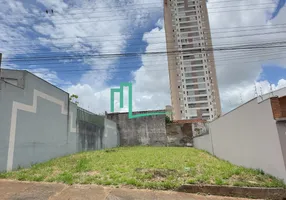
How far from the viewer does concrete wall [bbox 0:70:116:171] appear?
5750mm

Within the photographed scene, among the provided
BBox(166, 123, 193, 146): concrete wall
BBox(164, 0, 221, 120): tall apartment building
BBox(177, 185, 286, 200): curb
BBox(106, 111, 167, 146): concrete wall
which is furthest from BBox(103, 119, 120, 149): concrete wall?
BBox(164, 0, 221, 120): tall apartment building

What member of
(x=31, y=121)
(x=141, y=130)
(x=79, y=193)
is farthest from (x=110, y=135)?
(x=79, y=193)

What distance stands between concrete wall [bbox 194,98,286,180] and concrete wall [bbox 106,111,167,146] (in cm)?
919

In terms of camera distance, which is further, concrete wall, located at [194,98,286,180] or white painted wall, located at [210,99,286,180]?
white painted wall, located at [210,99,286,180]

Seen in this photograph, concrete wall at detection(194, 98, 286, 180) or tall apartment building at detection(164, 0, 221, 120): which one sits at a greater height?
tall apartment building at detection(164, 0, 221, 120)

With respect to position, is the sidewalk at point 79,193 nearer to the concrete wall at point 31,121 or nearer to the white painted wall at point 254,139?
the white painted wall at point 254,139

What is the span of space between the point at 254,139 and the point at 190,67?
4656cm

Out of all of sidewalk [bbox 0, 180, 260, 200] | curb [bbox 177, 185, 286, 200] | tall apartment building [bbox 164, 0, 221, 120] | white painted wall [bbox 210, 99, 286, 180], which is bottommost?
curb [bbox 177, 185, 286, 200]

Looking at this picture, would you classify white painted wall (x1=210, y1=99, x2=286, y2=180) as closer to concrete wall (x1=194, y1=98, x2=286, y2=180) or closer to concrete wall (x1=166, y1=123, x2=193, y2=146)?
concrete wall (x1=194, y1=98, x2=286, y2=180)

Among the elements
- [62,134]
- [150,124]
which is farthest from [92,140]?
[150,124]

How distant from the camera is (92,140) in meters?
12.2

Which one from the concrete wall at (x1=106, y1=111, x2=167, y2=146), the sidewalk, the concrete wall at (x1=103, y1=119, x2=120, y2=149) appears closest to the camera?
the sidewalk

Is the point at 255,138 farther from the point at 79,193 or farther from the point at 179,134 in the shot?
the point at 179,134

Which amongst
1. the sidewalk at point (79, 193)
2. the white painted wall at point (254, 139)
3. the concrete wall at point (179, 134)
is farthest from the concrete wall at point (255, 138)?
the concrete wall at point (179, 134)
